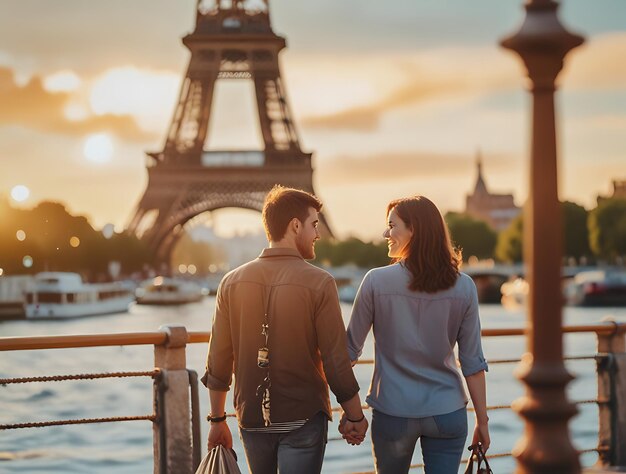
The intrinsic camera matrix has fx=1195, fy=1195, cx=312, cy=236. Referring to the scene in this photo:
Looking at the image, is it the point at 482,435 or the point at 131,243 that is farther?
the point at 131,243

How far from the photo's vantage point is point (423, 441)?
4715mm

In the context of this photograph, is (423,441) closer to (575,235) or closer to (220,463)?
(220,463)

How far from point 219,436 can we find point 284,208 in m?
0.95

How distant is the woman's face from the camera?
15.6 feet

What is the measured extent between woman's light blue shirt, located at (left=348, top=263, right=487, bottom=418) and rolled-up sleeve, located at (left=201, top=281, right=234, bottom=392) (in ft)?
1.70

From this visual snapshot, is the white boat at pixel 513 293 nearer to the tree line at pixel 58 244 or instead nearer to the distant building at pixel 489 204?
the tree line at pixel 58 244

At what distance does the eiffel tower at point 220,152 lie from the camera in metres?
58.4

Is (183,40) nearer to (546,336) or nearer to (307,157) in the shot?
(307,157)

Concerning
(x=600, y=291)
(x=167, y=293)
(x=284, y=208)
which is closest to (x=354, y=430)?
(x=284, y=208)

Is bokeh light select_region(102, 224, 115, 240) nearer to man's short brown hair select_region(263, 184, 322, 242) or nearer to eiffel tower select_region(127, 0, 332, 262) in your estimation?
eiffel tower select_region(127, 0, 332, 262)

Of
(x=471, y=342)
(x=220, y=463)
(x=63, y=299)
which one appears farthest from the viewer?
(x=63, y=299)

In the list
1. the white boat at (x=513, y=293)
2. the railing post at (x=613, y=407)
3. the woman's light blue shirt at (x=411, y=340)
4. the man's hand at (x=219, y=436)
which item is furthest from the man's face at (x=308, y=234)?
the white boat at (x=513, y=293)

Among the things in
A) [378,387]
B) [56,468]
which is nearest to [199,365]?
[56,468]

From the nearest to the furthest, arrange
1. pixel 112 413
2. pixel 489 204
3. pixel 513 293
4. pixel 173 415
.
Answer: pixel 173 415 → pixel 112 413 → pixel 513 293 → pixel 489 204
